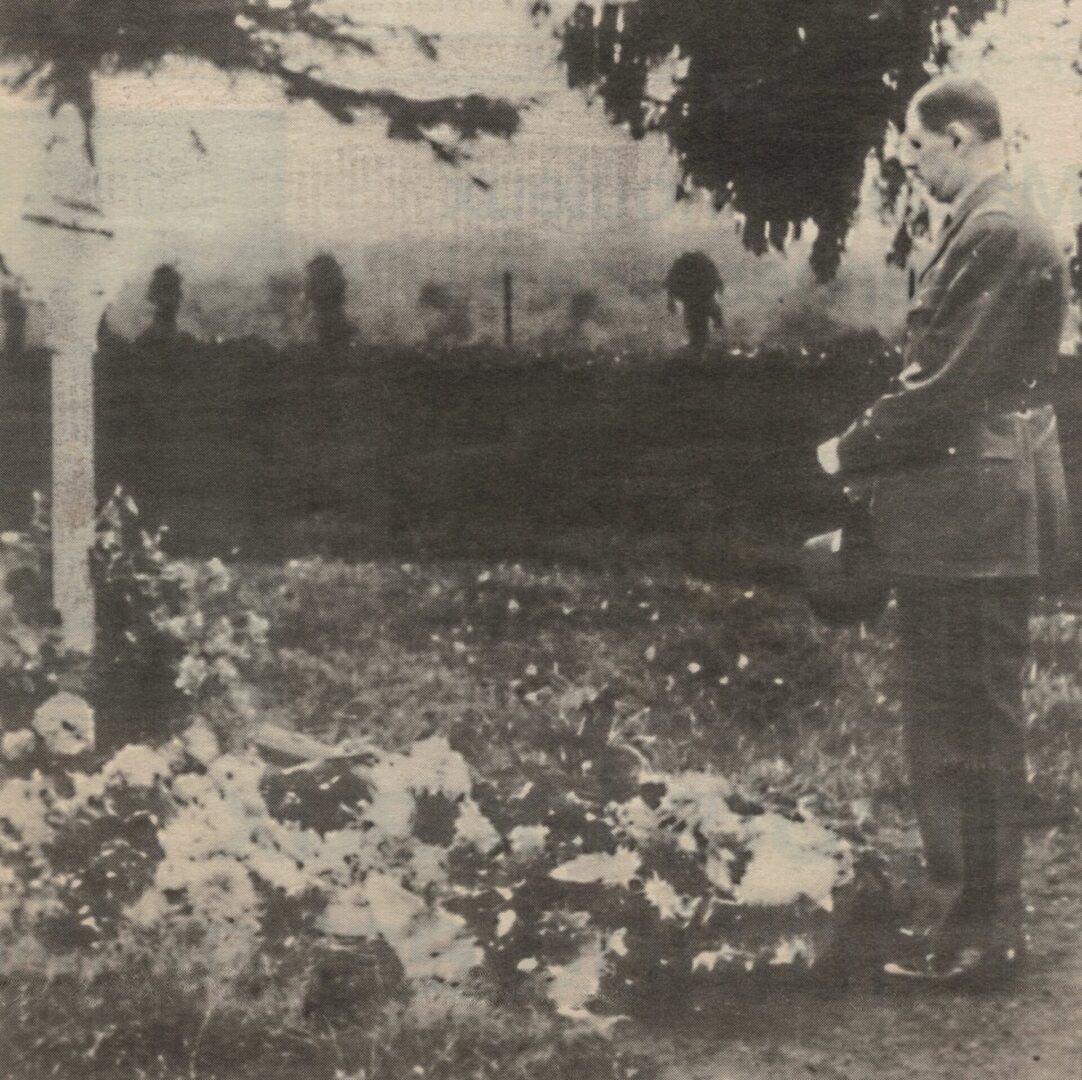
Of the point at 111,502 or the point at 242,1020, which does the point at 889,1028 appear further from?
the point at 111,502

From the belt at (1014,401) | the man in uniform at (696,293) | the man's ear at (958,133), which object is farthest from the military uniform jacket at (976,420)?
the man in uniform at (696,293)

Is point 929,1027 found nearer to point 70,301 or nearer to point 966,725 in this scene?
point 966,725

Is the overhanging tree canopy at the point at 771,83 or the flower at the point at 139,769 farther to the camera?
the flower at the point at 139,769

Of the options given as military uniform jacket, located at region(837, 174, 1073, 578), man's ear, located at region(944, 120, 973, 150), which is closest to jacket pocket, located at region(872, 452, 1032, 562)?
military uniform jacket, located at region(837, 174, 1073, 578)

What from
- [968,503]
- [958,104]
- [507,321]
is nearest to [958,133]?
[958,104]

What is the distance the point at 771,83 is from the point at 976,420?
3.07 feet

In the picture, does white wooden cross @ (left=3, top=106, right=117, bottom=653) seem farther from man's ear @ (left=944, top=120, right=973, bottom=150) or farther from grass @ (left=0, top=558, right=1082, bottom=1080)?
man's ear @ (left=944, top=120, right=973, bottom=150)

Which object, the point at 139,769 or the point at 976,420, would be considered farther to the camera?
the point at 139,769

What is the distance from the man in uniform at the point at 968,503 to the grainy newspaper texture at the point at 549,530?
0.01 m

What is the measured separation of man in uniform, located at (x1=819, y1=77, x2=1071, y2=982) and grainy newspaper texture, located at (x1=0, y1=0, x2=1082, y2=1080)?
0.03 feet

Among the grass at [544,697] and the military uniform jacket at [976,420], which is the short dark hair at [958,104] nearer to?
the military uniform jacket at [976,420]

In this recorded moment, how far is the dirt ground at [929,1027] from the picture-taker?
10.5ft

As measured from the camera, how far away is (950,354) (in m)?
3.11

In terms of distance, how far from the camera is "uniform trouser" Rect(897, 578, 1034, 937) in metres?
3.15
